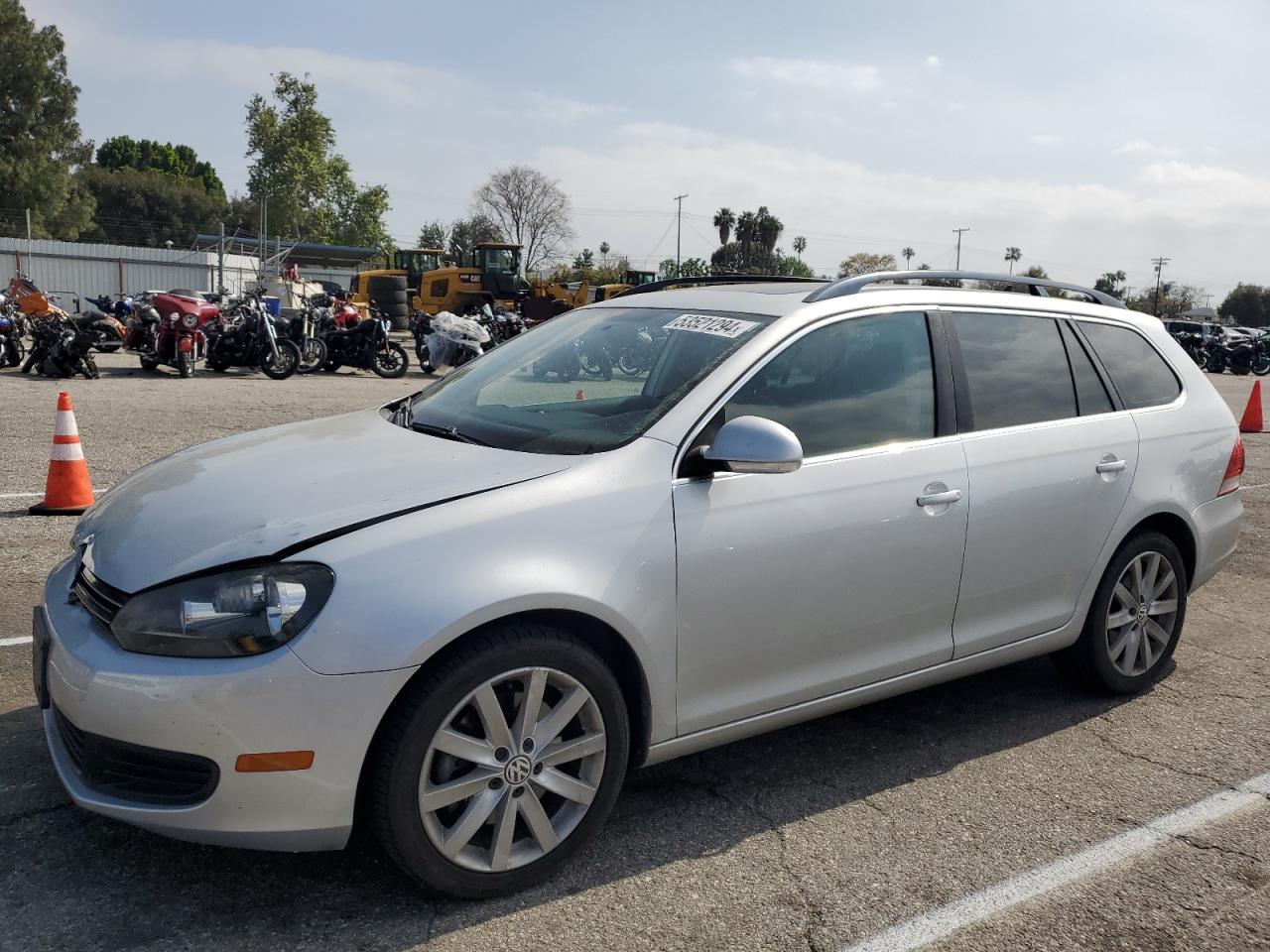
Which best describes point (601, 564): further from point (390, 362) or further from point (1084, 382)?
point (390, 362)

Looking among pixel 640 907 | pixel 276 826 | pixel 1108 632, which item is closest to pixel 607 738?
pixel 640 907

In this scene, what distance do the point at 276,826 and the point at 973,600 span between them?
2.35 m

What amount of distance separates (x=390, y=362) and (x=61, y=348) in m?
5.28

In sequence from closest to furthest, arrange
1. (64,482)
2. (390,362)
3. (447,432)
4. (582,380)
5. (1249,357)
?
(447,432), (582,380), (64,482), (390,362), (1249,357)

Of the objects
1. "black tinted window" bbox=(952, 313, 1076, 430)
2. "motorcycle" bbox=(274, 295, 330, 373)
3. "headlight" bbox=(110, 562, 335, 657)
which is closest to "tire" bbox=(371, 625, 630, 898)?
"headlight" bbox=(110, 562, 335, 657)

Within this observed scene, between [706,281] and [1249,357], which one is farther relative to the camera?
[1249,357]

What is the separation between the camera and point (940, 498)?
11.2 ft

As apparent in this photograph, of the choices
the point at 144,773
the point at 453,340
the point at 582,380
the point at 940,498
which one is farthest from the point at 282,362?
the point at 144,773

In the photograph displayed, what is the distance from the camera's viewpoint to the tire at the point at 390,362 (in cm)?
1814

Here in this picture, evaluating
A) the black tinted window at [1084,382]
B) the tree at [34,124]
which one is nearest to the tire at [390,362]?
the black tinted window at [1084,382]

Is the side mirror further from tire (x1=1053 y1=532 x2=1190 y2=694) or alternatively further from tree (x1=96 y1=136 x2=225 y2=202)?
tree (x1=96 y1=136 x2=225 y2=202)

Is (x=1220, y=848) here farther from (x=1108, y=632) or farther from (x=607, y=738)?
(x=607, y=738)

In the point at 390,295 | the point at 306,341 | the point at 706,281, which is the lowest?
the point at 306,341

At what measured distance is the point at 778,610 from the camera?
3062 millimetres
